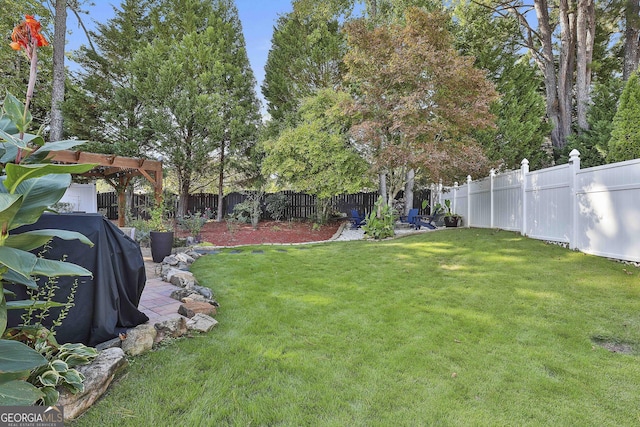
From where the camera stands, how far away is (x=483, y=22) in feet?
39.0

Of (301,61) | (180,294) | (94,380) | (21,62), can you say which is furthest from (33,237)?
(21,62)

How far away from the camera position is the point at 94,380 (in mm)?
1722

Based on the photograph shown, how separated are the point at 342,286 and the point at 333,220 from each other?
8.74m

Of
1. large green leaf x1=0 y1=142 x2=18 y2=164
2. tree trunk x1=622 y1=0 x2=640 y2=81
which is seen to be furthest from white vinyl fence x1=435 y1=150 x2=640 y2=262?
tree trunk x1=622 y1=0 x2=640 y2=81

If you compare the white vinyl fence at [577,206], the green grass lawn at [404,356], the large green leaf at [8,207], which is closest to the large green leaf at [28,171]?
the large green leaf at [8,207]

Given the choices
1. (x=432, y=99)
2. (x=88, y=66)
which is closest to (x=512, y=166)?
(x=432, y=99)

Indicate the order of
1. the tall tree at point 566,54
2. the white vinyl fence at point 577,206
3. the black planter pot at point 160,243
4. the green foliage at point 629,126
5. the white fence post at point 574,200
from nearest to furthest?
the white vinyl fence at point 577,206 → the white fence post at point 574,200 → the green foliage at point 629,126 → the black planter pot at point 160,243 → the tall tree at point 566,54

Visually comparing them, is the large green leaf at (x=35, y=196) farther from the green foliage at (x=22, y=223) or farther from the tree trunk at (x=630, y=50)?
the tree trunk at (x=630, y=50)

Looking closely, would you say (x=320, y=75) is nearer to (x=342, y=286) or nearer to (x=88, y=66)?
(x=88, y=66)

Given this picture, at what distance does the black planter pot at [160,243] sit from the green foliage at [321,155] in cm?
543

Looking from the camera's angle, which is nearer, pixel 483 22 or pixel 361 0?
pixel 483 22

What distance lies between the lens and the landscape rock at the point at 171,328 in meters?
2.50

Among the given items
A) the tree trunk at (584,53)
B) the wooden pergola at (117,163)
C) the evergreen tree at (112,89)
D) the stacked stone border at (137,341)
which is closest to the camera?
the stacked stone border at (137,341)

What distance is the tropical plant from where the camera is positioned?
1.20 m
